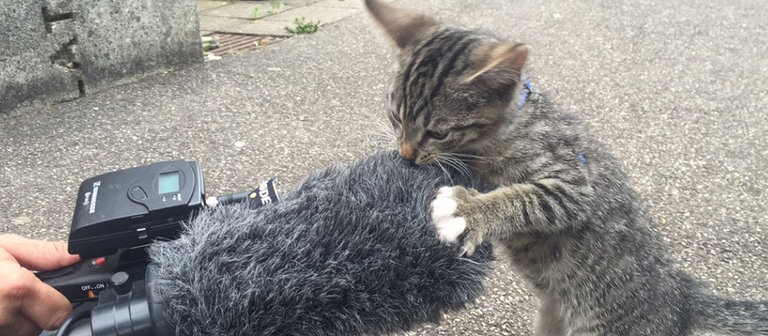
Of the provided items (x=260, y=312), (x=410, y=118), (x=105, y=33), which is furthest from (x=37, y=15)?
(x=260, y=312)

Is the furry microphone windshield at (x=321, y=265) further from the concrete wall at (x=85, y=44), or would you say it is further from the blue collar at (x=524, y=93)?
the concrete wall at (x=85, y=44)

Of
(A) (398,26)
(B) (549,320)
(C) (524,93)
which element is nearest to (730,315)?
(B) (549,320)

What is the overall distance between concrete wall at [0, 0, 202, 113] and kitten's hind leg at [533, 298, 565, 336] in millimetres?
3122

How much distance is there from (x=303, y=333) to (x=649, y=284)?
1.14 m

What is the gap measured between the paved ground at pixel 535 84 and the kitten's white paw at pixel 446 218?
97 cm

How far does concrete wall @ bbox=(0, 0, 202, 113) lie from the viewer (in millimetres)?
3469

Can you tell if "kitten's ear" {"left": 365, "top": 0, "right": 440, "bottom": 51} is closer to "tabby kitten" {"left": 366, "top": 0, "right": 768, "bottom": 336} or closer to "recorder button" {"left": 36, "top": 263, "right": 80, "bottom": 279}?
"tabby kitten" {"left": 366, "top": 0, "right": 768, "bottom": 336}

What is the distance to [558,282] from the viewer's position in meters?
1.80

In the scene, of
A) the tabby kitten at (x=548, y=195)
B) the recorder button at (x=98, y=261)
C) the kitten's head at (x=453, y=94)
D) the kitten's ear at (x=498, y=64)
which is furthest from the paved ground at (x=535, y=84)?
the recorder button at (x=98, y=261)

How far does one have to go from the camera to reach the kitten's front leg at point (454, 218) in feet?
4.23

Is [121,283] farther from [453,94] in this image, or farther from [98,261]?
[453,94]

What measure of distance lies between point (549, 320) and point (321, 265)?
1.17 m

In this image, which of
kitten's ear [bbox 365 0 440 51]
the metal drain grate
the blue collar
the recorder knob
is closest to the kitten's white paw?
the blue collar

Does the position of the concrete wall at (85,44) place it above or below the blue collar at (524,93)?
below
